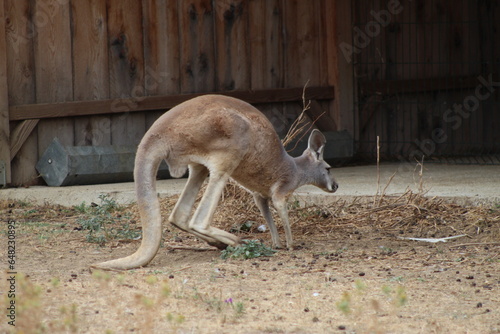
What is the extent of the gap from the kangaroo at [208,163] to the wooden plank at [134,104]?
9.83ft

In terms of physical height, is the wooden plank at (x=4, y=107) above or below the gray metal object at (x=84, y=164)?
above

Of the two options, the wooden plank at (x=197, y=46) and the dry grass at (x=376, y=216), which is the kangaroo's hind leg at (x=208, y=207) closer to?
the dry grass at (x=376, y=216)

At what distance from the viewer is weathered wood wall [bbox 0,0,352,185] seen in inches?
340

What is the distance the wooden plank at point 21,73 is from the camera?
8.45 meters

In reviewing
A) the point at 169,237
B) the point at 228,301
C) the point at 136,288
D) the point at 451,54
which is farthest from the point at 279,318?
the point at 451,54

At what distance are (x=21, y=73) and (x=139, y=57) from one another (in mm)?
1343

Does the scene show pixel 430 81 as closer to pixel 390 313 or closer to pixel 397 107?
pixel 397 107

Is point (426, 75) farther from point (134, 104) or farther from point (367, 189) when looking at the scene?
point (134, 104)

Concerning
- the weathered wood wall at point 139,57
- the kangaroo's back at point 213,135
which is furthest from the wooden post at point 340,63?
the kangaroo's back at point 213,135

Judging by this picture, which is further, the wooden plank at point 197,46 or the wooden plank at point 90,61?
the wooden plank at point 197,46

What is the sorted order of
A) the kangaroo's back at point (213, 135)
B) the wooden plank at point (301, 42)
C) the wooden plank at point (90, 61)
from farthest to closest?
the wooden plank at point (301, 42) → the wooden plank at point (90, 61) → the kangaroo's back at point (213, 135)

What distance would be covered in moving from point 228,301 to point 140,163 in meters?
1.49

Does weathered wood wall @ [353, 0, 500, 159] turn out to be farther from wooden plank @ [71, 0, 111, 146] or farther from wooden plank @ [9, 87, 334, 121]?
wooden plank @ [71, 0, 111, 146]

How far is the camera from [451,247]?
248 inches
